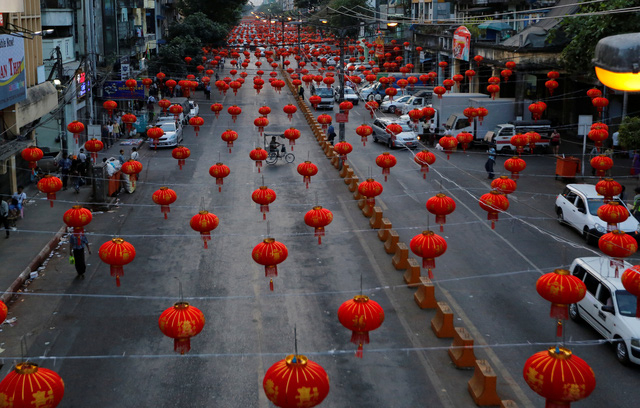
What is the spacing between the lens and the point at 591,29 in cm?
3006

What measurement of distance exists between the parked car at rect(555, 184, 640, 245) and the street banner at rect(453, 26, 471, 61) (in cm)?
2691

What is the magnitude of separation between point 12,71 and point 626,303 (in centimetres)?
1979

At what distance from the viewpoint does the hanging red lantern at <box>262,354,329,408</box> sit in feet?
29.1

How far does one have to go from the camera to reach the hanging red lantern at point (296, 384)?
29.1 feet

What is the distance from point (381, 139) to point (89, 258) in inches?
880

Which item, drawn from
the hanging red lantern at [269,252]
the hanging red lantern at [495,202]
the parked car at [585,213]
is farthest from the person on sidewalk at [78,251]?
the parked car at [585,213]

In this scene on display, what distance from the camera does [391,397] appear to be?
1318cm

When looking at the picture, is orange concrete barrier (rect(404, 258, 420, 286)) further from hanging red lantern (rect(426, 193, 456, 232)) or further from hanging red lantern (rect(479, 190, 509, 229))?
hanging red lantern (rect(479, 190, 509, 229))

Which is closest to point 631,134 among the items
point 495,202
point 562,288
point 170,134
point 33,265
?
point 495,202

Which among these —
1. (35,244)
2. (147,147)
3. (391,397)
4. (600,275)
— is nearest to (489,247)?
(600,275)

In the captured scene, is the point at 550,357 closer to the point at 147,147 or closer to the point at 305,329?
the point at 305,329

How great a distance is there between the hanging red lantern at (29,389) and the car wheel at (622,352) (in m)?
10.5

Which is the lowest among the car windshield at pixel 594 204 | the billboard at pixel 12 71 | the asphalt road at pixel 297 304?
the asphalt road at pixel 297 304

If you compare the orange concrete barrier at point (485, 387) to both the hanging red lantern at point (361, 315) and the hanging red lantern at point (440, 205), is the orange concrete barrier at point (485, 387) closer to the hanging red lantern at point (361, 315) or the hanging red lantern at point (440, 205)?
the hanging red lantern at point (361, 315)
